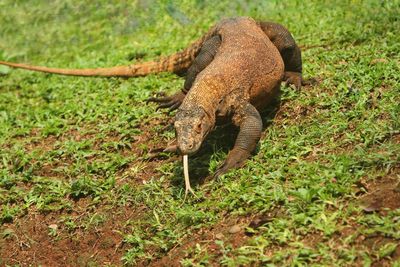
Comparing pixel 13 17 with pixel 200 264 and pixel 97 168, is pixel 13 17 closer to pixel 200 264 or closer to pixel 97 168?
pixel 97 168

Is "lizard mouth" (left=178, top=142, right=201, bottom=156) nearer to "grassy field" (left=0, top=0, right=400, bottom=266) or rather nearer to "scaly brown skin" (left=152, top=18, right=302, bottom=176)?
"scaly brown skin" (left=152, top=18, right=302, bottom=176)

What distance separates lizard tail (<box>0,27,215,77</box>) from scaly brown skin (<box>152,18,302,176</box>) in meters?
0.66

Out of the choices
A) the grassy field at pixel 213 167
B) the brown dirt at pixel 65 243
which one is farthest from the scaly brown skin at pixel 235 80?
the brown dirt at pixel 65 243

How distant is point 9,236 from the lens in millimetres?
4457

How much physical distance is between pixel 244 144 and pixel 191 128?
455 millimetres

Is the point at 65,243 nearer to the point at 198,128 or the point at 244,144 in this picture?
the point at 198,128

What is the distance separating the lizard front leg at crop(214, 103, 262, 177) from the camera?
4.28 m

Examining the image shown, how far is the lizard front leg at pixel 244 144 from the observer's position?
4.28m

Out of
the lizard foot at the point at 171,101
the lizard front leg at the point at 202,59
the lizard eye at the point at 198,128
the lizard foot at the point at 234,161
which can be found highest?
the lizard eye at the point at 198,128

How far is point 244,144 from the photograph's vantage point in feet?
14.2

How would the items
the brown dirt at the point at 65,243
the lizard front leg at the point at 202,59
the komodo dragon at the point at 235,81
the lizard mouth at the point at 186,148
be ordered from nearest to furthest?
the lizard mouth at the point at 186,148
the brown dirt at the point at 65,243
the komodo dragon at the point at 235,81
the lizard front leg at the point at 202,59

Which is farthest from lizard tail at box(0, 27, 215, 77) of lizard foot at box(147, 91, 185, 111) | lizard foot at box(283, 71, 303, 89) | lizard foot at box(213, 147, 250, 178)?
lizard foot at box(213, 147, 250, 178)

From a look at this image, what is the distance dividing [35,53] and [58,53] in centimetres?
36

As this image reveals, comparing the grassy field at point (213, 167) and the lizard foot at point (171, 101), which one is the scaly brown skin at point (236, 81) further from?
the grassy field at point (213, 167)
